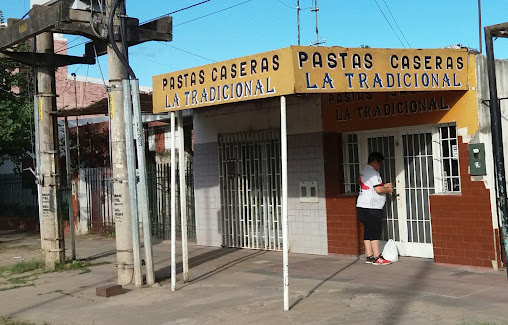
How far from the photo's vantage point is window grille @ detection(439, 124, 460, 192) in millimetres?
8711

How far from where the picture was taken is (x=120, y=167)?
27.9 feet

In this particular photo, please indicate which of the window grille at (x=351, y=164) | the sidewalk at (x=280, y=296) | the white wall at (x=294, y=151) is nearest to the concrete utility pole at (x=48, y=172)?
the sidewalk at (x=280, y=296)

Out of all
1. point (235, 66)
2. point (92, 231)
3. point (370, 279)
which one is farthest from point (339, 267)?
point (92, 231)

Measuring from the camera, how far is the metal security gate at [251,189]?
36.6 feet

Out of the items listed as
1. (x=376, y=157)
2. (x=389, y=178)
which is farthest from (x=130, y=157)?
(x=389, y=178)

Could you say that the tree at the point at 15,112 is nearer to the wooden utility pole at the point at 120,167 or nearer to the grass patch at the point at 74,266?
the grass patch at the point at 74,266

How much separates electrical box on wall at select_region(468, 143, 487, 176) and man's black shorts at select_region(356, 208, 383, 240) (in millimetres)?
1573

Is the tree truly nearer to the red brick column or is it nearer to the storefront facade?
the storefront facade

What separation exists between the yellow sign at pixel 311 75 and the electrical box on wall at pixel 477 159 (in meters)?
0.82

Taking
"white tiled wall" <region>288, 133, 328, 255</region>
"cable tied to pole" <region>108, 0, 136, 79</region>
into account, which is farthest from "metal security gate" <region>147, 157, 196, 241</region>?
"cable tied to pole" <region>108, 0, 136, 79</region>

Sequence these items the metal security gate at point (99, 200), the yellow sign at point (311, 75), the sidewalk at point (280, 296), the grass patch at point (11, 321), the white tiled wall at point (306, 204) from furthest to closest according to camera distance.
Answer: the metal security gate at point (99, 200)
the white tiled wall at point (306, 204)
the grass patch at point (11, 321)
the yellow sign at point (311, 75)
the sidewalk at point (280, 296)

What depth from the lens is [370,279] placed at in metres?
8.08

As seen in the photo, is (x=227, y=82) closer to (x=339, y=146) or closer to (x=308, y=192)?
(x=339, y=146)

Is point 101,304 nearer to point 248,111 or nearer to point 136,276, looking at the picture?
point 136,276
